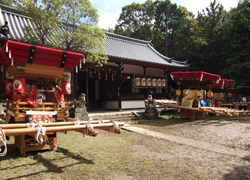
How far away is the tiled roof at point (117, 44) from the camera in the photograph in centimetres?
1039

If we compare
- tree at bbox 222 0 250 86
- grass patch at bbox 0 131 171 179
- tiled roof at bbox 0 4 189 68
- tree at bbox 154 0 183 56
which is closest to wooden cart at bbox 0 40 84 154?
grass patch at bbox 0 131 171 179

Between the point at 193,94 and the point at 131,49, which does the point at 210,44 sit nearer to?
the point at 131,49

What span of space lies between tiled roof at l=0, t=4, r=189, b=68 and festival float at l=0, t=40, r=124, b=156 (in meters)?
5.45

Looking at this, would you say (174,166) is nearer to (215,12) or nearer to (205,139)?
(205,139)

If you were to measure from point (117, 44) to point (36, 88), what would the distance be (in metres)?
11.5

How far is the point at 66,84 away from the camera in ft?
15.8

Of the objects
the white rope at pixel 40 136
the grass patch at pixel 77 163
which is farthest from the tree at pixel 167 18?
the white rope at pixel 40 136

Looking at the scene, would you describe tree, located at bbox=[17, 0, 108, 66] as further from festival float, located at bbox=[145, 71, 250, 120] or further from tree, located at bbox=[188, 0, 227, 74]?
tree, located at bbox=[188, 0, 227, 74]

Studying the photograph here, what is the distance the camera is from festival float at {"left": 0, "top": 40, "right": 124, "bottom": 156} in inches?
150

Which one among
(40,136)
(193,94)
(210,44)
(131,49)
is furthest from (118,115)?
(210,44)

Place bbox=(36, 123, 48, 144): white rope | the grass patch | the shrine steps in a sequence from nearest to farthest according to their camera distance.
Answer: bbox=(36, 123, 48, 144): white rope < the grass patch < the shrine steps

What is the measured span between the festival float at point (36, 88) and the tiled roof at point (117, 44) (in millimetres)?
5454

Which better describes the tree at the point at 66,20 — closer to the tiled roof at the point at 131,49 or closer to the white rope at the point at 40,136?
the tiled roof at the point at 131,49

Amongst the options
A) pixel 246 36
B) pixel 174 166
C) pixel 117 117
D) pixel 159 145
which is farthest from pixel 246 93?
pixel 174 166
